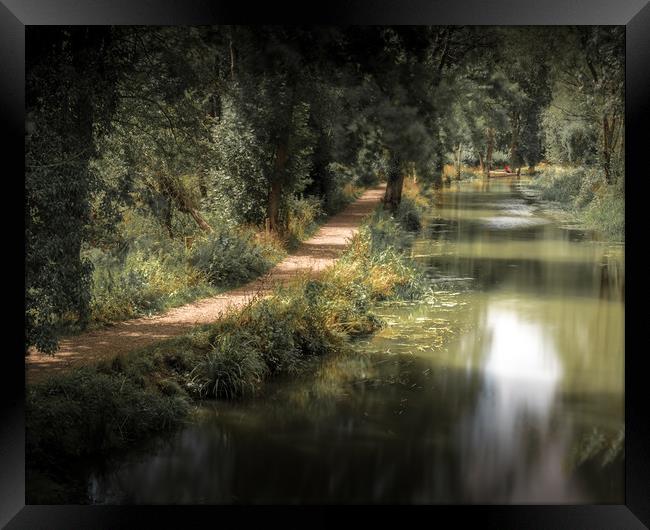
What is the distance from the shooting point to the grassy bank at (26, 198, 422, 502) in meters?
6.30

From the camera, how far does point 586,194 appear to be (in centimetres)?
908

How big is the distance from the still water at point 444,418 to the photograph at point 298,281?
0.08 feet

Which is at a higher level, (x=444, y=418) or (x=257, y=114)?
(x=257, y=114)

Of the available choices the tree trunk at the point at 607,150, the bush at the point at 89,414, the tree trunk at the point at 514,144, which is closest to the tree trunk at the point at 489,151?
the tree trunk at the point at 514,144

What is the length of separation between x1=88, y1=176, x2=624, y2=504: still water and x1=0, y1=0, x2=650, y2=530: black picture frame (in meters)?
0.56

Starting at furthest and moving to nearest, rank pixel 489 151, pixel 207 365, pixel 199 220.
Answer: pixel 489 151 < pixel 199 220 < pixel 207 365

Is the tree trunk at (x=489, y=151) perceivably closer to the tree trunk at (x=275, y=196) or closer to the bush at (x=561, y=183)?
the bush at (x=561, y=183)

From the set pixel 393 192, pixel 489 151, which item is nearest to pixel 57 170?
pixel 489 151

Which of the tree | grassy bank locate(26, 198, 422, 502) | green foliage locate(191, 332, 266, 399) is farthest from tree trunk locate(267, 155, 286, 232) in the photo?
the tree

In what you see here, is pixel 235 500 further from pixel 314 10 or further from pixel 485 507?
pixel 314 10

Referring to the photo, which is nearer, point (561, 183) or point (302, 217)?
point (302, 217)

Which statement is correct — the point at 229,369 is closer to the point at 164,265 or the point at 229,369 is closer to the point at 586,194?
the point at 164,265

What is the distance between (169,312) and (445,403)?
2.52 m

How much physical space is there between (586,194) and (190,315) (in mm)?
4279
